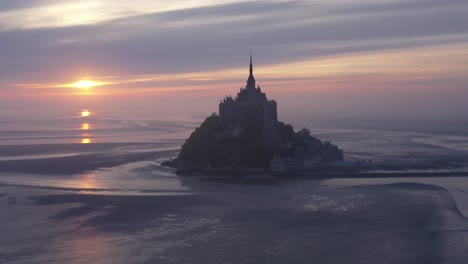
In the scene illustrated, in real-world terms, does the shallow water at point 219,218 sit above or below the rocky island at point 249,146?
below

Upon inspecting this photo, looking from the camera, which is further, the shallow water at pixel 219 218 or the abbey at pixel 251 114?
the abbey at pixel 251 114

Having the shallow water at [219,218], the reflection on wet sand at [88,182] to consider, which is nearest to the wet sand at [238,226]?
the shallow water at [219,218]

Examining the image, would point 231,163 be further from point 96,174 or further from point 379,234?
point 379,234

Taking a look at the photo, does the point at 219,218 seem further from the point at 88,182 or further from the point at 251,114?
the point at 251,114

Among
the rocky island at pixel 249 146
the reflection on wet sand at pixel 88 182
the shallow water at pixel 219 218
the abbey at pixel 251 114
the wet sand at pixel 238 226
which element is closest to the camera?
the wet sand at pixel 238 226

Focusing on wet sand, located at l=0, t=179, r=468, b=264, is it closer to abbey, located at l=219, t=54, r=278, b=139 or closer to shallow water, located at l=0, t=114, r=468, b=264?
shallow water, located at l=0, t=114, r=468, b=264

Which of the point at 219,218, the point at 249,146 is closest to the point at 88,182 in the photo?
the point at 249,146

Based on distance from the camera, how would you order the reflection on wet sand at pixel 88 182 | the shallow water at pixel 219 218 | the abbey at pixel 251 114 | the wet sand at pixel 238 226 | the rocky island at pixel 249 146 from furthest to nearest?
1. the abbey at pixel 251 114
2. the rocky island at pixel 249 146
3. the reflection on wet sand at pixel 88 182
4. the shallow water at pixel 219 218
5. the wet sand at pixel 238 226

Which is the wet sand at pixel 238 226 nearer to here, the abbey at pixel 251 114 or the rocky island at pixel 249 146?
the rocky island at pixel 249 146
